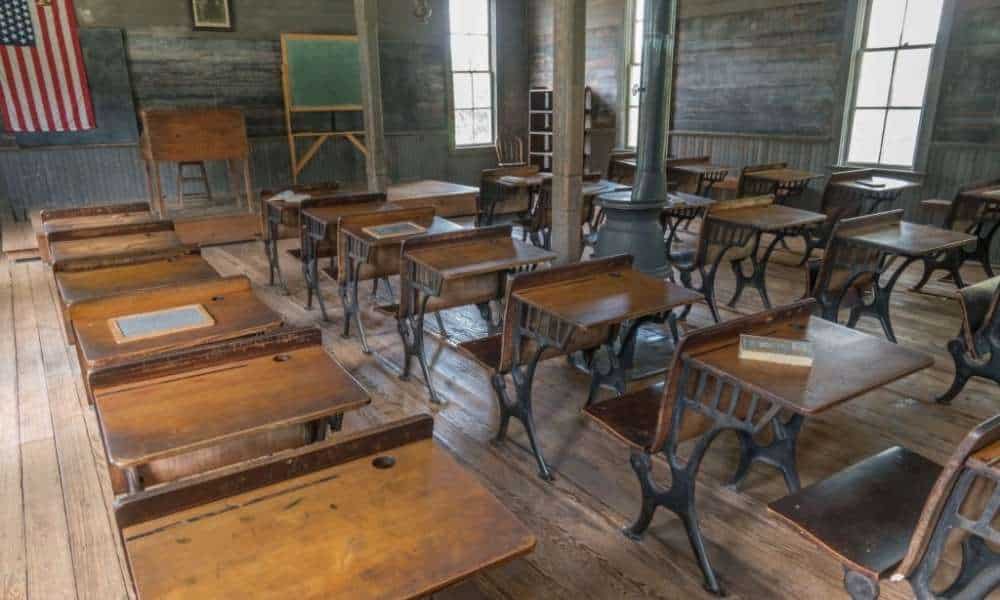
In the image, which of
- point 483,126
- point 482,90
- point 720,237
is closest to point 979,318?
point 720,237

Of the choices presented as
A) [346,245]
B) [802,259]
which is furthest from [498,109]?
[346,245]

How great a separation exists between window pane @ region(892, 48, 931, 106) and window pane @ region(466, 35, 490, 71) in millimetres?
5695

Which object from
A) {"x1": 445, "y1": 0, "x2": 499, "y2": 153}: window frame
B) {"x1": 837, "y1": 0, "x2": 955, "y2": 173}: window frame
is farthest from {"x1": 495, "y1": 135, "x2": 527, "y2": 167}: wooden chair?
{"x1": 837, "y1": 0, "x2": 955, "y2": 173}: window frame

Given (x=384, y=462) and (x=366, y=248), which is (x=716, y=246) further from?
(x=384, y=462)

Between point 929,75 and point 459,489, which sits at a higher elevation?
point 929,75

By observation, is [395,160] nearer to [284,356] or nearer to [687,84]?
[687,84]

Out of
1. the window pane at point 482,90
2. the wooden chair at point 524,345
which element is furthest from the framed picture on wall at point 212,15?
the wooden chair at point 524,345

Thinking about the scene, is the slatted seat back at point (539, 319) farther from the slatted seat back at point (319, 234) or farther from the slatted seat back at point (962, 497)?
the slatted seat back at point (319, 234)

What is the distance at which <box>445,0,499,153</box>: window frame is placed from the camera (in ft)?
32.0

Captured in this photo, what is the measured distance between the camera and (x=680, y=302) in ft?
8.48

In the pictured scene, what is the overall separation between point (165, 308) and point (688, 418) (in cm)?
187

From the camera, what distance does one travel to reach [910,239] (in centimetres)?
372

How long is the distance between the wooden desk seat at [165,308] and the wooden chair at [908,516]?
68.3 inches

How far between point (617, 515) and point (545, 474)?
14.0 inches
